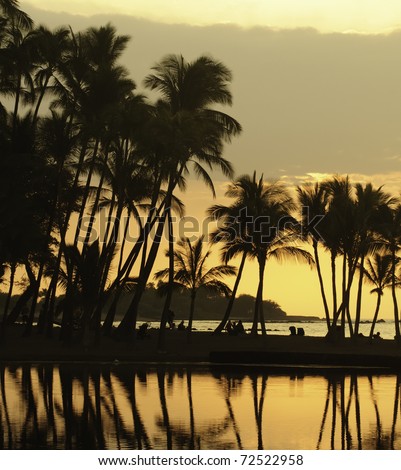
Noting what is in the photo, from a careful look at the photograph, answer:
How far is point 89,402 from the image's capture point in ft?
66.6

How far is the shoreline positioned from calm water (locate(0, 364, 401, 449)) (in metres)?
3.25

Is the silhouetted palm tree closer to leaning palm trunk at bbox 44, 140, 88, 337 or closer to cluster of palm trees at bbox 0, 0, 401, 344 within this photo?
cluster of palm trees at bbox 0, 0, 401, 344

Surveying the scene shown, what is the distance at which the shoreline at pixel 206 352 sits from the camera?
33688mm

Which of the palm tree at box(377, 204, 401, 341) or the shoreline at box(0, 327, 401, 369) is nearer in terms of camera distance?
the shoreline at box(0, 327, 401, 369)

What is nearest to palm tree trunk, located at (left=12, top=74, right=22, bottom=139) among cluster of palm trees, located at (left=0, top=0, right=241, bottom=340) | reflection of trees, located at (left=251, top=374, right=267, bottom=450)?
cluster of palm trees, located at (left=0, top=0, right=241, bottom=340)

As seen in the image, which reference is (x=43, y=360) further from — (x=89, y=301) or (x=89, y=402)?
(x=89, y=402)

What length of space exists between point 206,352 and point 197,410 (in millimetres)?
21857

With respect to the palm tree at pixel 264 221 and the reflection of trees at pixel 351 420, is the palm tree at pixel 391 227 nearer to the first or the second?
the palm tree at pixel 264 221

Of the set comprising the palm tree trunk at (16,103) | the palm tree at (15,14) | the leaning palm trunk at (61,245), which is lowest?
the leaning palm trunk at (61,245)

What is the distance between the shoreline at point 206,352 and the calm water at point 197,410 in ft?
10.7

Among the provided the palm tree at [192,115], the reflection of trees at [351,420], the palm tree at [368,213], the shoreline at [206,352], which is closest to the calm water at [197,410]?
the reflection of trees at [351,420]

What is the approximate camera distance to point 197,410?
63.8 ft

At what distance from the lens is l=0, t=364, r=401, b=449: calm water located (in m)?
14.8

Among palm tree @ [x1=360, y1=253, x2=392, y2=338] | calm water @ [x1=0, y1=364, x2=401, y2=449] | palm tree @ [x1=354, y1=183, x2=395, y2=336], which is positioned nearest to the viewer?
calm water @ [x1=0, y1=364, x2=401, y2=449]
